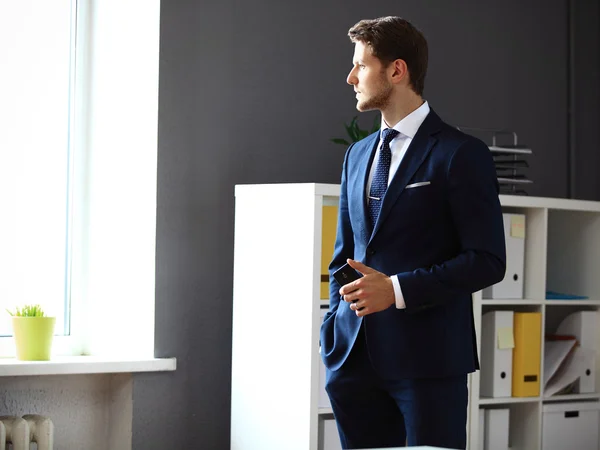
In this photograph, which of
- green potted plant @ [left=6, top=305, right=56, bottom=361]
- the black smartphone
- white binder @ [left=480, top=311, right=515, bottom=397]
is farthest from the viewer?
white binder @ [left=480, top=311, right=515, bottom=397]

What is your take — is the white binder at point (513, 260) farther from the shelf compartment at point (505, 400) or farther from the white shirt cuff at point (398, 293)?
the white shirt cuff at point (398, 293)

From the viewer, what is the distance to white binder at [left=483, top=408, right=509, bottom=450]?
3314 millimetres

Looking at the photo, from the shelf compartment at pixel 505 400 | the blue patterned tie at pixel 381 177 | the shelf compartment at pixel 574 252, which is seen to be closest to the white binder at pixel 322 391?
the shelf compartment at pixel 505 400

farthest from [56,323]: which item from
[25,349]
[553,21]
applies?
[553,21]

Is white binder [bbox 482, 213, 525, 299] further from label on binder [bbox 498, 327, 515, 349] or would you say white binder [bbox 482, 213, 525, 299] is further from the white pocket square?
the white pocket square

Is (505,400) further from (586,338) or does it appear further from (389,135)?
(389,135)

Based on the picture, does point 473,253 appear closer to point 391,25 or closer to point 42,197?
point 391,25

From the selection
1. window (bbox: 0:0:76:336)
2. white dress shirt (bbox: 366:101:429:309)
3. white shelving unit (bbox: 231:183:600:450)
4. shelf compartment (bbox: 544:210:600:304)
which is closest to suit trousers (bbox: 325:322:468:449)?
white dress shirt (bbox: 366:101:429:309)

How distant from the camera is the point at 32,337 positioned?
3.07m

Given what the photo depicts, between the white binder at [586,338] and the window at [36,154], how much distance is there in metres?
1.99

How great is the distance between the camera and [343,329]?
199 cm

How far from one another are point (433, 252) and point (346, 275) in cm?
19

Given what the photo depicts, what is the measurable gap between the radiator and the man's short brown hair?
5.74 ft

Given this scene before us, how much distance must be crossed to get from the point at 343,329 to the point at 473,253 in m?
0.34
